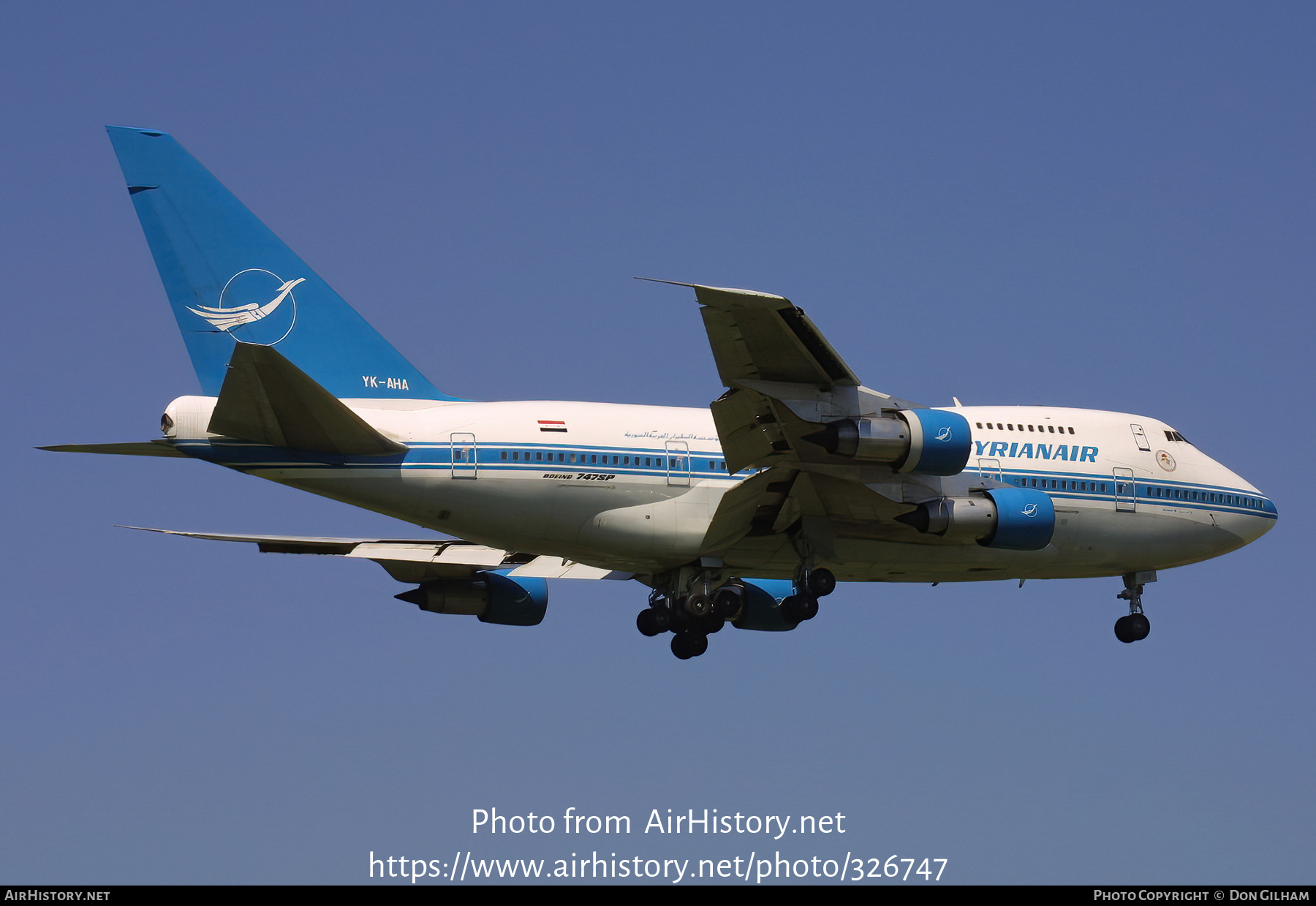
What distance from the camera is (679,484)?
28922 mm

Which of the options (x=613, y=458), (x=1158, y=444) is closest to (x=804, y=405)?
(x=613, y=458)

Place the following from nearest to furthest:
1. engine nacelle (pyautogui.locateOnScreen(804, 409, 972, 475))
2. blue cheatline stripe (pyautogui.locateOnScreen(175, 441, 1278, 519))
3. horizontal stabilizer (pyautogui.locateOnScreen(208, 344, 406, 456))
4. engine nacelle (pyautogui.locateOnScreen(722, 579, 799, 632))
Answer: horizontal stabilizer (pyautogui.locateOnScreen(208, 344, 406, 456))
blue cheatline stripe (pyautogui.locateOnScreen(175, 441, 1278, 519))
engine nacelle (pyautogui.locateOnScreen(804, 409, 972, 475))
engine nacelle (pyautogui.locateOnScreen(722, 579, 799, 632))

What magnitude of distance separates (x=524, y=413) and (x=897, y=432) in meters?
6.81

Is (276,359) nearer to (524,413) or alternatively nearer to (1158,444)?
(524,413)

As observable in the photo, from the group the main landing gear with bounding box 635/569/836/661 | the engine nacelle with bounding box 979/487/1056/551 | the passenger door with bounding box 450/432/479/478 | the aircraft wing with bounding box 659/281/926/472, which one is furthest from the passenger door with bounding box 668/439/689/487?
the engine nacelle with bounding box 979/487/1056/551

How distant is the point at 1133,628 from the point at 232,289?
66.8 feet

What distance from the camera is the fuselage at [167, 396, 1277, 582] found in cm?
2692

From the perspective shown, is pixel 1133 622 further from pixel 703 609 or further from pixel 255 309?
pixel 255 309

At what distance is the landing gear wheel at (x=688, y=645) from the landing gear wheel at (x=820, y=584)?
3.34 m

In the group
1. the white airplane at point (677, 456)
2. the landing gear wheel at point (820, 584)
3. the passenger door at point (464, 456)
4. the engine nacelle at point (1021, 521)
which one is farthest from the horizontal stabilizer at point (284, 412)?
the engine nacelle at point (1021, 521)

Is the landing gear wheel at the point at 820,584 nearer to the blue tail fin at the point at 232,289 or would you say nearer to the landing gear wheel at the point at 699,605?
the landing gear wheel at the point at 699,605

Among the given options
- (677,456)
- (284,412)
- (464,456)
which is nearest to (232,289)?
(284,412)

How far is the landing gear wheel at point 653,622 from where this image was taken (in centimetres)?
3134

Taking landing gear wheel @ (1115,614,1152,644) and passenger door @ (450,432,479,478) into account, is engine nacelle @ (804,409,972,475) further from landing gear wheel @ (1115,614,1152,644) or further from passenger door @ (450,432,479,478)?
landing gear wheel @ (1115,614,1152,644)
